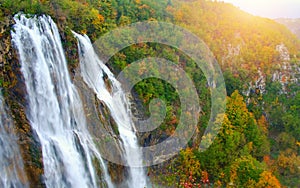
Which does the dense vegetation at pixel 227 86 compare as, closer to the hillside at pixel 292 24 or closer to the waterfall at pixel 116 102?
the waterfall at pixel 116 102

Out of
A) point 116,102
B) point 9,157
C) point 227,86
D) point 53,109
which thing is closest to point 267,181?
point 116,102

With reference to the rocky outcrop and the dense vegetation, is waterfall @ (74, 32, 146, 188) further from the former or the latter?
the rocky outcrop

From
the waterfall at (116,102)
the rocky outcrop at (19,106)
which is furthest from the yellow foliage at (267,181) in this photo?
the rocky outcrop at (19,106)

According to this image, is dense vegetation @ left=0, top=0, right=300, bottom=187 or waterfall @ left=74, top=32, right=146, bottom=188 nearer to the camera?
waterfall @ left=74, top=32, right=146, bottom=188

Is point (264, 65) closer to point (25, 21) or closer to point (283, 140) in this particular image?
point (283, 140)

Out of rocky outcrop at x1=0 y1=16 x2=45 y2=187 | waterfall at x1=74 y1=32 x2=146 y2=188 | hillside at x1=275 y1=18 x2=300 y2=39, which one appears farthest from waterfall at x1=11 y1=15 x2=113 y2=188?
hillside at x1=275 y1=18 x2=300 y2=39
